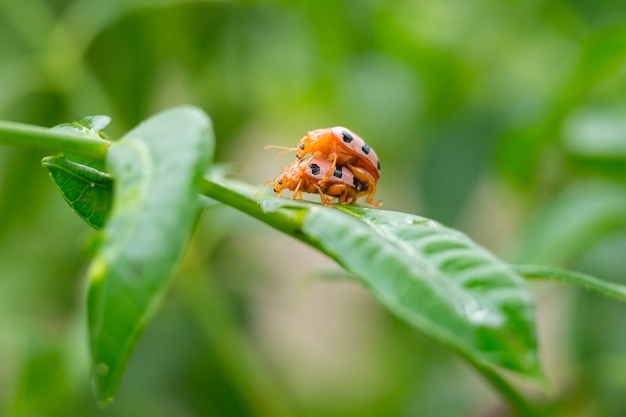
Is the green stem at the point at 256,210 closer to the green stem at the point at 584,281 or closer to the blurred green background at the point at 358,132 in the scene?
the green stem at the point at 584,281

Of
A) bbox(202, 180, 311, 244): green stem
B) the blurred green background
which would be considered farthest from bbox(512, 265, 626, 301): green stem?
the blurred green background

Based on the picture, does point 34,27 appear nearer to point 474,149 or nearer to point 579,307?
point 474,149

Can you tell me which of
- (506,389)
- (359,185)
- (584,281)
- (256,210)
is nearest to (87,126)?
(256,210)

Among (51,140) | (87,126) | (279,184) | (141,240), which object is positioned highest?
(279,184)

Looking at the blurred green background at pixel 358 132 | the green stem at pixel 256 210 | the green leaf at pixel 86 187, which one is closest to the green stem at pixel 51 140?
the green leaf at pixel 86 187

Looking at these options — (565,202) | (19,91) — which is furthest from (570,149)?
(19,91)

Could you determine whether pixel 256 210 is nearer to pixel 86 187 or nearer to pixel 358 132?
pixel 86 187
